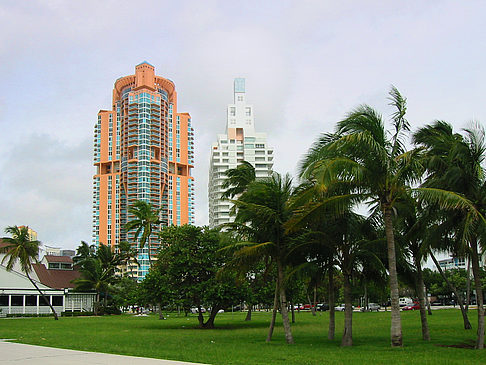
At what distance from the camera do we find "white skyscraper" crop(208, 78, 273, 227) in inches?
5300

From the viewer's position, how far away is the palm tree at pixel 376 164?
15422 millimetres

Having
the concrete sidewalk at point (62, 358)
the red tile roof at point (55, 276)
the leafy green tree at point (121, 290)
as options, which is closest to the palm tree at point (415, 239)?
the concrete sidewalk at point (62, 358)

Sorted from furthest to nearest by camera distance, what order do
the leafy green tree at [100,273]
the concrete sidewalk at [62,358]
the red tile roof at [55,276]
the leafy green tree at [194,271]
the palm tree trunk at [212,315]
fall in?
the red tile roof at [55,276]
the leafy green tree at [100,273]
the palm tree trunk at [212,315]
the leafy green tree at [194,271]
the concrete sidewalk at [62,358]

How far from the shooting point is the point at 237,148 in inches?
5384

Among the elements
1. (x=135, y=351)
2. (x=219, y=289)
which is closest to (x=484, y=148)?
(x=135, y=351)

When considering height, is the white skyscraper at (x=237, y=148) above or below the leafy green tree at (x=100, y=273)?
above

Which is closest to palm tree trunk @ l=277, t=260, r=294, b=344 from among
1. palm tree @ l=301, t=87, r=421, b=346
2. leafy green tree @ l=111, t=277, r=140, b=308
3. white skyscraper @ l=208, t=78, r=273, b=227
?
palm tree @ l=301, t=87, r=421, b=346

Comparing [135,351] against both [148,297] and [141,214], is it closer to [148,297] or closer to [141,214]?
[148,297]

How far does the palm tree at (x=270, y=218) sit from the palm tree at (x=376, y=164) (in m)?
2.68

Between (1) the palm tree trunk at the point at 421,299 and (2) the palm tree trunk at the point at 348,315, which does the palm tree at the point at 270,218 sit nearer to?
(2) the palm tree trunk at the point at 348,315

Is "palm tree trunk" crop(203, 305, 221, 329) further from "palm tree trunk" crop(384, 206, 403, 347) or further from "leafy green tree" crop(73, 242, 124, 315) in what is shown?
"leafy green tree" crop(73, 242, 124, 315)

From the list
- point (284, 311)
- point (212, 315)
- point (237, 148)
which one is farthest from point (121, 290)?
point (237, 148)

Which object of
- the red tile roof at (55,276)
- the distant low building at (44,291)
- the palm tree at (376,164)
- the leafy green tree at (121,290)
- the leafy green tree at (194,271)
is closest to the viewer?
the palm tree at (376,164)

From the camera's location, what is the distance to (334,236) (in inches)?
709
